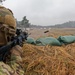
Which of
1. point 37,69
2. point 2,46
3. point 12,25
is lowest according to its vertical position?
point 37,69

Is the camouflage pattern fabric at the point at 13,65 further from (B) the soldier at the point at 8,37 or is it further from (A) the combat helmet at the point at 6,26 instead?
(A) the combat helmet at the point at 6,26

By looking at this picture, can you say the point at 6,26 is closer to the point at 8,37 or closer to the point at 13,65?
the point at 8,37

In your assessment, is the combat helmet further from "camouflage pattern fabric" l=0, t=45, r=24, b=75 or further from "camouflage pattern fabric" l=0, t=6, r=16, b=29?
"camouflage pattern fabric" l=0, t=45, r=24, b=75

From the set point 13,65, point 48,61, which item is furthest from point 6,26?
point 48,61

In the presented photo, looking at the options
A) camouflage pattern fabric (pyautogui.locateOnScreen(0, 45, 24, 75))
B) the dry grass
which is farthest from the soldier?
the dry grass

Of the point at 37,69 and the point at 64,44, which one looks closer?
the point at 37,69

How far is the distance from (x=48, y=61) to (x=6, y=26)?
2.81 feet

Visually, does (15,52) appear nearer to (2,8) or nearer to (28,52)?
(28,52)

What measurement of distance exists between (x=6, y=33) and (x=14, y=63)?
0.46 m

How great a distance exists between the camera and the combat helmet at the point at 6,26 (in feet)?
12.6

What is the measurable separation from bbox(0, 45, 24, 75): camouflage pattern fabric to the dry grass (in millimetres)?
152

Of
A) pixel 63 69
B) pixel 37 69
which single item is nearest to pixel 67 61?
pixel 63 69

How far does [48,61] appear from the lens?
4246 mm

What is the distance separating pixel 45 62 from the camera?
13.9 feet
